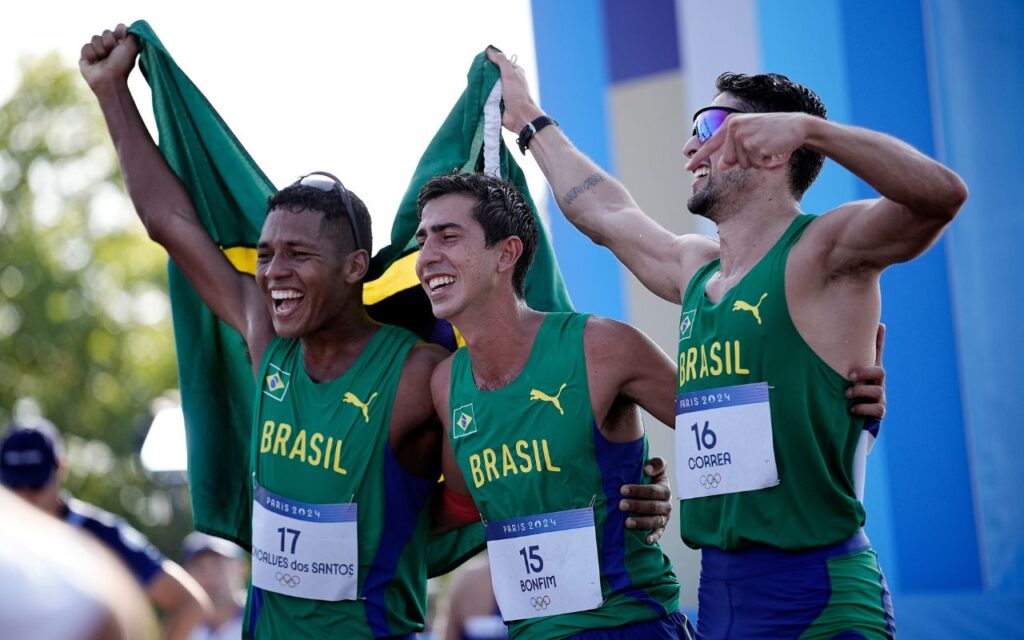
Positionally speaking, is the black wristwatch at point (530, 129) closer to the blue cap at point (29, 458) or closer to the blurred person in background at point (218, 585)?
the blue cap at point (29, 458)

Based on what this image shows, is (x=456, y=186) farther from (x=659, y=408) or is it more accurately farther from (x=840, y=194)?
(x=840, y=194)

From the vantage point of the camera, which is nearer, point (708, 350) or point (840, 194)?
point (708, 350)

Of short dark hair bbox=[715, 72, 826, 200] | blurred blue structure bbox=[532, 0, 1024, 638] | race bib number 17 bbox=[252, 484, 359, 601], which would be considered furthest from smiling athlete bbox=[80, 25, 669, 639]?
blurred blue structure bbox=[532, 0, 1024, 638]

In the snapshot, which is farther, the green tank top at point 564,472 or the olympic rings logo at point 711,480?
the green tank top at point 564,472

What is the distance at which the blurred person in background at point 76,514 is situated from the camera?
6.56m

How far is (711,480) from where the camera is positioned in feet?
12.1

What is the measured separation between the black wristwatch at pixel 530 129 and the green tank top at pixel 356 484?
96 cm

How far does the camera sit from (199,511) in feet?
17.2

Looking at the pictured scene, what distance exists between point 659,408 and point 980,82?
342 centimetres

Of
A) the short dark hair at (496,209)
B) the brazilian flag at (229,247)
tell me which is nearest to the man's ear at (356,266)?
the brazilian flag at (229,247)

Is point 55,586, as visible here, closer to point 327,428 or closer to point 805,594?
point 805,594

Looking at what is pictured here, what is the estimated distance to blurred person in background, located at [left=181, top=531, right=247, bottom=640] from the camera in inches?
316

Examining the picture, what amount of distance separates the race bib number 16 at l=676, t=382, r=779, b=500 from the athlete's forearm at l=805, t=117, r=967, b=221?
2.13 ft

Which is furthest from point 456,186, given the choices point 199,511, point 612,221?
point 199,511
